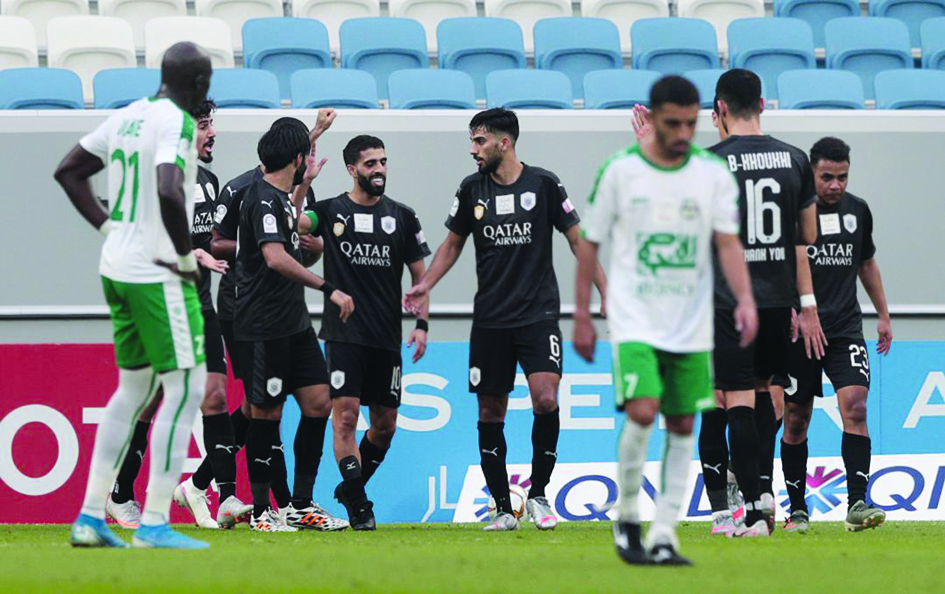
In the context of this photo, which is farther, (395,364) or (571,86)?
(571,86)

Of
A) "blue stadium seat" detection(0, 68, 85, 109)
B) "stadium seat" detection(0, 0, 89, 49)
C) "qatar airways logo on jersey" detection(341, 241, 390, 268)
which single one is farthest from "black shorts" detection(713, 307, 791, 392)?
"stadium seat" detection(0, 0, 89, 49)

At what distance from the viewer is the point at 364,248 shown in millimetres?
8422

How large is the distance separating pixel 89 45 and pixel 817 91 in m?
6.12

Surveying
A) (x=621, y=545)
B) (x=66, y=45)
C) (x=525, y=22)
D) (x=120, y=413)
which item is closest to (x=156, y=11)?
(x=66, y=45)

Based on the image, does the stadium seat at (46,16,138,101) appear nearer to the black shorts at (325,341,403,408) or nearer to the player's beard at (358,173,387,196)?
the player's beard at (358,173,387,196)

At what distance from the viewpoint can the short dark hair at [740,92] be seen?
284 inches

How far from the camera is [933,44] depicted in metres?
13.5

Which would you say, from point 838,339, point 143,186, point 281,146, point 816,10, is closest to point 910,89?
point 816,10

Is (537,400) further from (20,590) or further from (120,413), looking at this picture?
(20,590)

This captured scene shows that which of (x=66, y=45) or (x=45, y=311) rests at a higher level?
(x=66, y=45)

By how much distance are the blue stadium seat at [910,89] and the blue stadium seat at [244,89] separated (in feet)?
16.5

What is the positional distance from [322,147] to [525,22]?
386 cm

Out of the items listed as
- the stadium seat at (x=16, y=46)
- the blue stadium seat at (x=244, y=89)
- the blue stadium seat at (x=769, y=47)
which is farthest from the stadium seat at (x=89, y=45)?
the blue stadium seat at (x=769, y=47)

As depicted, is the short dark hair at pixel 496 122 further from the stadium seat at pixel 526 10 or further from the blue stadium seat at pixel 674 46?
the stadium seat at pixel 526 10
